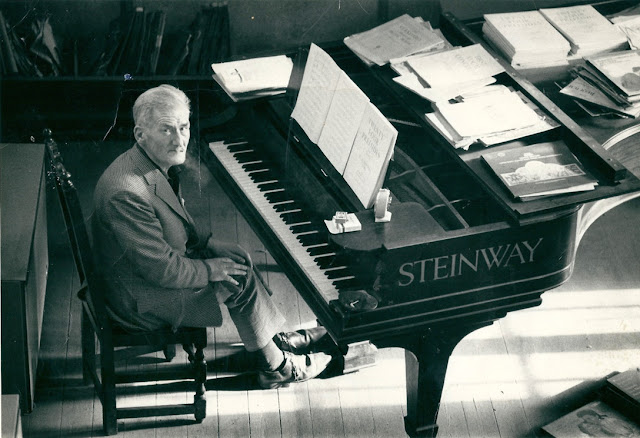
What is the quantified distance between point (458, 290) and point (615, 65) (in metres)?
1.37

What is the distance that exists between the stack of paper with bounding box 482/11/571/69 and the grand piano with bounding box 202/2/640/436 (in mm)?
206

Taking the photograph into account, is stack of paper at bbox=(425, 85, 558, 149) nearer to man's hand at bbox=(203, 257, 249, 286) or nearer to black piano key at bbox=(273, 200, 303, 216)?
black piano key at bbox=(273, 200, 303, 216)

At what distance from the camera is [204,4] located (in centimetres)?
597

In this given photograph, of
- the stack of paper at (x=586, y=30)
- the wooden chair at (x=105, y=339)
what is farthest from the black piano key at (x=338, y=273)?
the stack of paper at (x=586, y=30)

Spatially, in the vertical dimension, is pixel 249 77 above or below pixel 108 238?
above

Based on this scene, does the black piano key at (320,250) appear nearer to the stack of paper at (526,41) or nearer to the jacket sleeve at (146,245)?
the jacket sleeve at (146,245)

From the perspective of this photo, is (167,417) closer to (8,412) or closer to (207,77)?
(8,412)

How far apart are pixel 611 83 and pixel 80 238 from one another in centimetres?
218

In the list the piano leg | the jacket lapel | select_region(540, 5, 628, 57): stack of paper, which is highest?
select_region(540, 5, 628, 57): stack of paper

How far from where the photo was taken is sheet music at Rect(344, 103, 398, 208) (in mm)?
3582

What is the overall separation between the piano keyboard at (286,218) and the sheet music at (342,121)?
0.27 metres

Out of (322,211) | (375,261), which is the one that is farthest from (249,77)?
(375,261)

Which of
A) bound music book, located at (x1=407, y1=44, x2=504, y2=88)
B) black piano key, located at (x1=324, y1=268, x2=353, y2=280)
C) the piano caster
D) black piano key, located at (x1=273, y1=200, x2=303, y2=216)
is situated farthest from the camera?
bound music book, located at (x1=407, y1=44, x2=504, y2=88)

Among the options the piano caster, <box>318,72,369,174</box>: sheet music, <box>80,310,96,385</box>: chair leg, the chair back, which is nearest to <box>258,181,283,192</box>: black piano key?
<box>318,72,369,174</box>: sheet music
